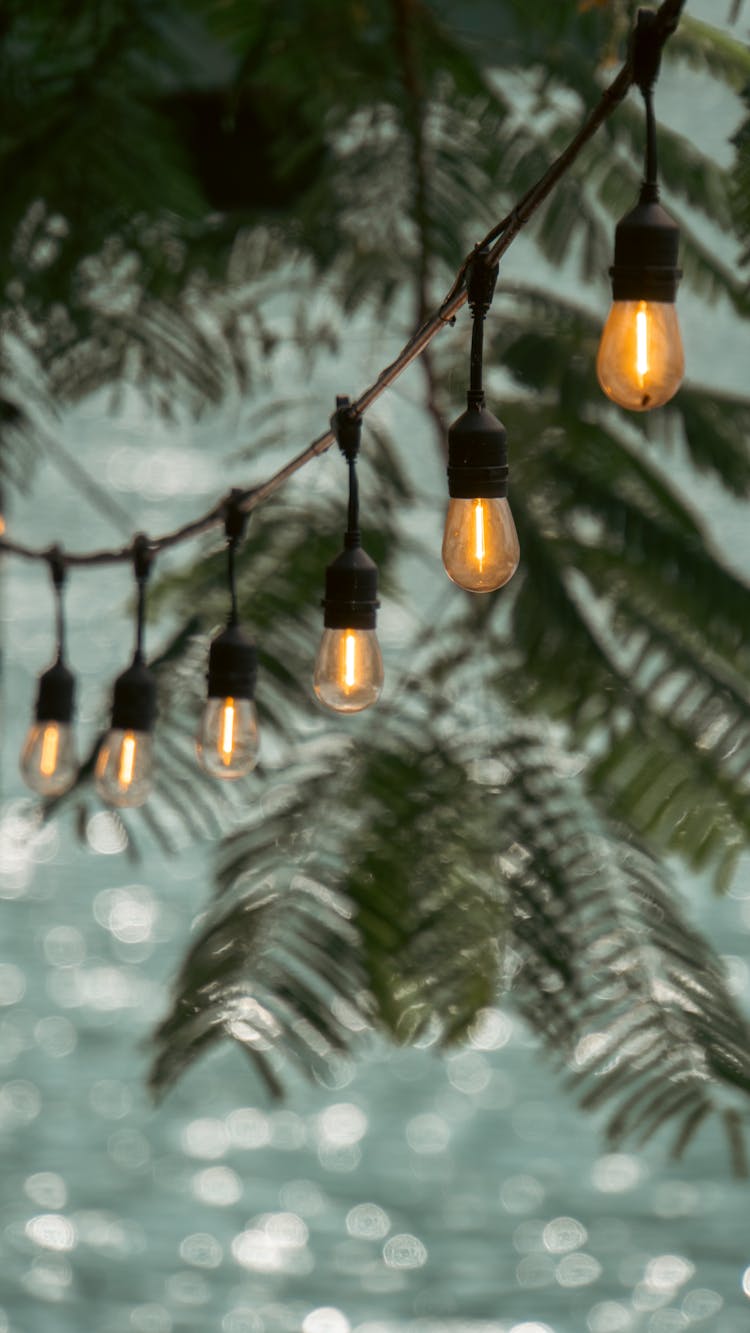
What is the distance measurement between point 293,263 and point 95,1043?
15476mm

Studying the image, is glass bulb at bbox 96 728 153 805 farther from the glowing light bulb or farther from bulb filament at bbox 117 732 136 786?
the glowing light bulb

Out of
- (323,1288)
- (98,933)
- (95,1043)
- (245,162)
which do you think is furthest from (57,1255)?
(245,162)

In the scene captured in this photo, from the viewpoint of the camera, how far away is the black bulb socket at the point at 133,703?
1.94 m

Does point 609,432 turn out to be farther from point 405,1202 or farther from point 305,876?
point 405,1202

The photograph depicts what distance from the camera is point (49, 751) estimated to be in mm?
2061

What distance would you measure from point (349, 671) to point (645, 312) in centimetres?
50

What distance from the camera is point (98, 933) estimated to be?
21.0m

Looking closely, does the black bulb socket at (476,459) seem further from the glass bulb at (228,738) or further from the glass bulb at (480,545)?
the glass bulb at (228,738)

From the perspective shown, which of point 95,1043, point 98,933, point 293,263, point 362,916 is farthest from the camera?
point 98,933

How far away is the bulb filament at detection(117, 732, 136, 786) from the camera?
1913 mm

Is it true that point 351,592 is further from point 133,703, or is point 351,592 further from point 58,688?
point 58,688

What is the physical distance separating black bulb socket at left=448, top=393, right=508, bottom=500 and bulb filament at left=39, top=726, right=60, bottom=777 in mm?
897

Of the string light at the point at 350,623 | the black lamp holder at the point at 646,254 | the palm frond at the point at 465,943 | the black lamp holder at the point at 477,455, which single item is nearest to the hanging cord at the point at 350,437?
the string light at the point at 350,623

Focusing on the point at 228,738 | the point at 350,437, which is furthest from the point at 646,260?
the point at 228,738
